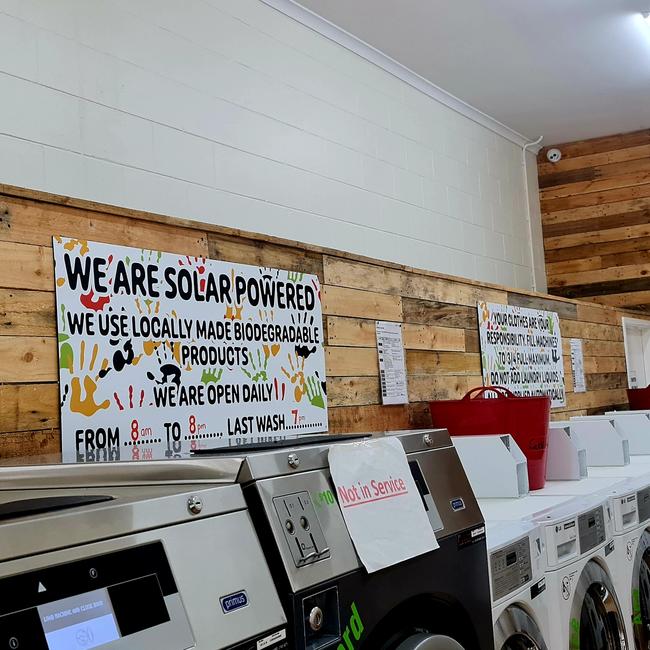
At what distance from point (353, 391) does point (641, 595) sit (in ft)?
4.28

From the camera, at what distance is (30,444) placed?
2.10 metres

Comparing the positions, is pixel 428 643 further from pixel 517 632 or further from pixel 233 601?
pixel 517 632

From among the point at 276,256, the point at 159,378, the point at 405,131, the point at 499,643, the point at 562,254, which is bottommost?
the point at 499,643

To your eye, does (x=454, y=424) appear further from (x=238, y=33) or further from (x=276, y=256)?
(x=238, y=33)

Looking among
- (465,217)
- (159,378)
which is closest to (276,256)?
(159,378)

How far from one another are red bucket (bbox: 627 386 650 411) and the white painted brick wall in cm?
145

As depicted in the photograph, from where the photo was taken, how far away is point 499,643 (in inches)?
80.3

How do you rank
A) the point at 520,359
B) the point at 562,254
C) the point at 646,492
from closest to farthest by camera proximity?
the point at 646,492, the point at 520,359, the point at 562,254

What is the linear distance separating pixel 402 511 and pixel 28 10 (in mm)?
2217

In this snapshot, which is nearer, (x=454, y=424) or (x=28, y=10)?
(x=28, y=10)

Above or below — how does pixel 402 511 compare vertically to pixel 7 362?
below

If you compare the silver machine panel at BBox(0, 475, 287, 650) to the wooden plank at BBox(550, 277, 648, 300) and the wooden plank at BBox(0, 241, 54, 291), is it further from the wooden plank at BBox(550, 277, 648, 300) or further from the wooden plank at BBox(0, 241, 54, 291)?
the wooden plank at BBox(550, 277, 648, 300)

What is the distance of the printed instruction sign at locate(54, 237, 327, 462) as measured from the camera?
7.36 feet

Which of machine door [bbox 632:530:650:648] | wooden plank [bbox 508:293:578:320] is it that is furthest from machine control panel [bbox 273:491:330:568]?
wooden plank [bbox 508:293:578:320]
